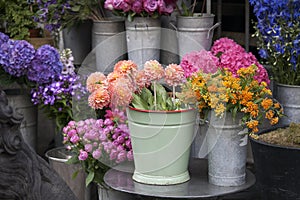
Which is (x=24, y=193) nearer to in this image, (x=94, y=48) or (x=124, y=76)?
(x=124, y=76)

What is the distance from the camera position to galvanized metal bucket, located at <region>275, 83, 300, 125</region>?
3.51 metres

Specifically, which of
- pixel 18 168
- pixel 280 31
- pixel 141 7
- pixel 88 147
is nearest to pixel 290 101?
pixel 280 31

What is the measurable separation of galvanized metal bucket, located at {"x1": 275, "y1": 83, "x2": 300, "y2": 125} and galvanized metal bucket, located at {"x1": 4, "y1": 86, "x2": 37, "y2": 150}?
1.61 metres

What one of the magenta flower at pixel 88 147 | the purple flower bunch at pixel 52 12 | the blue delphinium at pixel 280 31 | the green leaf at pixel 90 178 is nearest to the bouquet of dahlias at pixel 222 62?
the blue delphinium at pixel 280 31

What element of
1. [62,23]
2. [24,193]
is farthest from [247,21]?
[24,193]

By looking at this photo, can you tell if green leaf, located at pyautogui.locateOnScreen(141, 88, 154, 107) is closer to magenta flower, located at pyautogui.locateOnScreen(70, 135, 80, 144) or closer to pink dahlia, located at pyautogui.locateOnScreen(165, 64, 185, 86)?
pink dahlia, located at pyautogui.locateOnScreen(165, 64, 185, 86)

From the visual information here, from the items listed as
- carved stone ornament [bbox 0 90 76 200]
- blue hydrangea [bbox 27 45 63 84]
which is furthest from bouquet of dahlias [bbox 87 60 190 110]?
carved stone ornament [bbox 0 90 76 200]

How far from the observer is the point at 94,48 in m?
4.21

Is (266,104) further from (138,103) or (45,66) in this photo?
(45,66)

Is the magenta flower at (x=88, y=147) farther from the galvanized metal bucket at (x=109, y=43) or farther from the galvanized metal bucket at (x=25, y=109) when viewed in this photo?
the galvanized metal bucket at (x=25, y=109)

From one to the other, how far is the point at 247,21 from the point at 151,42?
2.16 ft

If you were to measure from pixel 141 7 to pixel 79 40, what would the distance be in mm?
769

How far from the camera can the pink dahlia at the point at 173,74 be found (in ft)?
9.92

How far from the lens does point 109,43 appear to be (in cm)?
400
